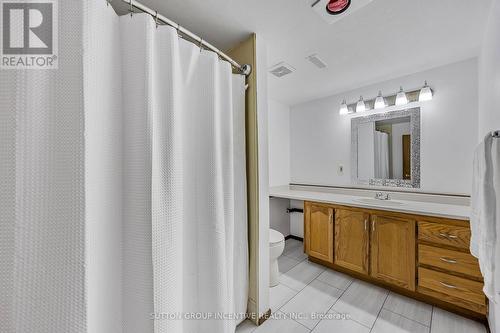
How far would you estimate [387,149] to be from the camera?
2.24 meters

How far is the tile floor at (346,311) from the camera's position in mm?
1391

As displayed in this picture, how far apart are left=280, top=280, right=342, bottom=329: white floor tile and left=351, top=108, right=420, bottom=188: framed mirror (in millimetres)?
1343

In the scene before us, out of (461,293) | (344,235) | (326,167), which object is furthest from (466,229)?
(326,167)

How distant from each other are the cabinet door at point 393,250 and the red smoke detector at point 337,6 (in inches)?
67.0

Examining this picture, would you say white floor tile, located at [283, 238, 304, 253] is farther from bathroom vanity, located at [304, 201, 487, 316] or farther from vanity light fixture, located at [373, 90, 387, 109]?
vanity light fixture, located at [373, 90, 387, 109]

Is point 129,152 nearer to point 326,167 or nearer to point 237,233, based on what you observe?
point 237,233

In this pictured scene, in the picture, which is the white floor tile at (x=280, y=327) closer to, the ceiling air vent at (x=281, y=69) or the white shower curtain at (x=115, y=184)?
the white shower curtain at (x=115, y=184)

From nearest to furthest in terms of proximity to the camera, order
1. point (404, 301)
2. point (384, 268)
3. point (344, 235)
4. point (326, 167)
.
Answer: point (404, 301), point (384, 268), point (344, 235), point (326, 167)

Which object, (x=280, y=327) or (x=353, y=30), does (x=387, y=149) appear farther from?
(x=280, y=327)

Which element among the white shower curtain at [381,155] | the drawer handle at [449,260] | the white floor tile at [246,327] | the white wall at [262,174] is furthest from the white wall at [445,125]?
the white floor tile at [246,327]

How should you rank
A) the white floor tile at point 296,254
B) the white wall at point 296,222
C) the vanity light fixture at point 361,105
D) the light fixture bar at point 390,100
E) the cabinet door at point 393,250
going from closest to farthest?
1. the cabinet door at point 393,250
2. the light fixture bar at point 390,100
3. the vanity light fixture at point 361,105
4. the white floor tile at point 296,254
5. the white wall at point 296,222

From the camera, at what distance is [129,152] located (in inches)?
32.7

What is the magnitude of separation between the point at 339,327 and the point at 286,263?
37.4 inches

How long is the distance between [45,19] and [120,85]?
28 cm
